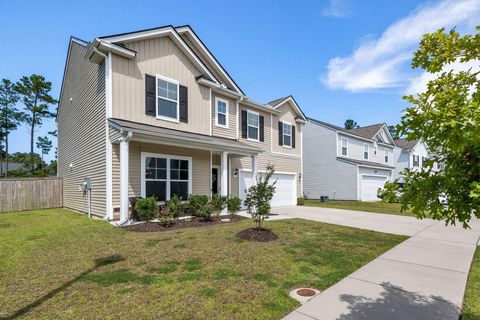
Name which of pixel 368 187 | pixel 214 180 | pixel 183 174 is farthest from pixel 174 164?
pixel 368 187

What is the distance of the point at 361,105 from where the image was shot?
14.5 metres

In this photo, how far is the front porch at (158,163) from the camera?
8.76m

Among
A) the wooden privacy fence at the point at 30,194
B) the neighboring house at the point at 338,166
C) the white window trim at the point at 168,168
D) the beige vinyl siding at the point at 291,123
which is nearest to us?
the white window trim at the point at 168,168

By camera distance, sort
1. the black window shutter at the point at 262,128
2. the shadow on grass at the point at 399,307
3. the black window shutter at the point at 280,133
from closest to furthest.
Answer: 1. the shadow on grass at the point at 399,307
2. the black window shutter at the point at 262,128
3. the black window shutter at the point at 280,133

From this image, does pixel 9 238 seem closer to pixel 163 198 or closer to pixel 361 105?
pixel 163 198

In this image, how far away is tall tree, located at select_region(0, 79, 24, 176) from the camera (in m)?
33.1

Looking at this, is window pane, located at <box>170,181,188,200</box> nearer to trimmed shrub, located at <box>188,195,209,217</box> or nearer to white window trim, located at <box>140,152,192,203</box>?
white window trim, located at <box>140,152,192,203</box>

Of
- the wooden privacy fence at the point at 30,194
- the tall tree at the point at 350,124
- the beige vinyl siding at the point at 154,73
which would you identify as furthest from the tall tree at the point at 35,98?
the tall tree at the point at 350,124

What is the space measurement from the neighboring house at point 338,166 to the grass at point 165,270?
15.0 m

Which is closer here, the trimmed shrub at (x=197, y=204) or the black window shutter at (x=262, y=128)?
the trimmed shrub at (x=197, y=204)

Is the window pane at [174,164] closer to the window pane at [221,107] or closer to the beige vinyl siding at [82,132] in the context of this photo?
the beige vinyl siding at [82,132]

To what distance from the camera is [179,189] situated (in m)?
11.2

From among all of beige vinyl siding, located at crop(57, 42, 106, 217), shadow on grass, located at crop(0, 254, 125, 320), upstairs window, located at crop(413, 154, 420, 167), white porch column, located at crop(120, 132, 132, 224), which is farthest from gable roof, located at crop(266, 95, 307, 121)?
upstairs window, located at crop(413, 154, 420, 167)

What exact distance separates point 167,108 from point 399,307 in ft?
33.8
